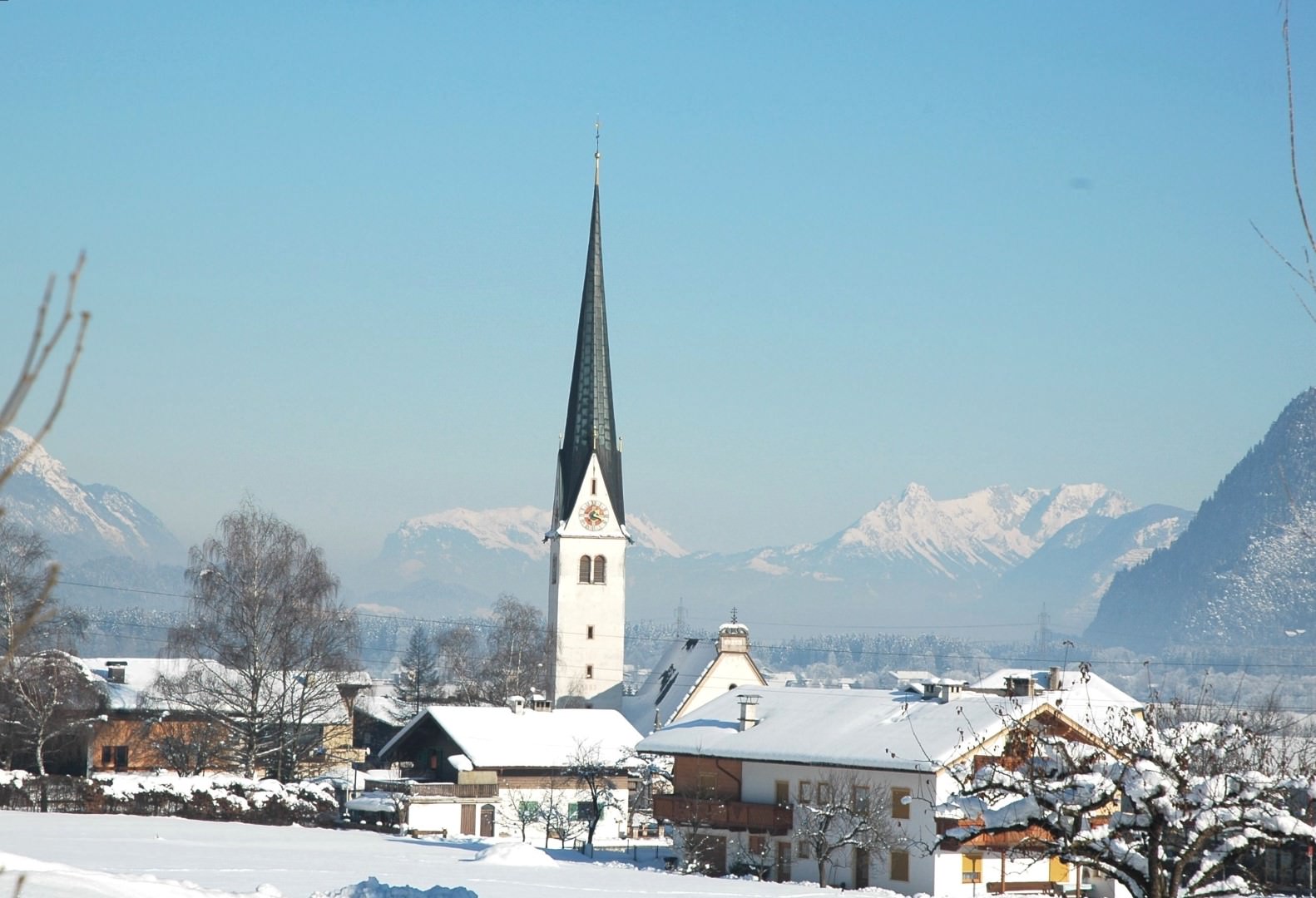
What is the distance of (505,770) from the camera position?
53.6 meters

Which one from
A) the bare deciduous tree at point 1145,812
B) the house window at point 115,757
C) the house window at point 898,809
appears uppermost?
the bare deciduous tree at point 1145,812

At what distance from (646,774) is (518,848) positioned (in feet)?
60.0

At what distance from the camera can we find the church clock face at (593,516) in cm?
8719

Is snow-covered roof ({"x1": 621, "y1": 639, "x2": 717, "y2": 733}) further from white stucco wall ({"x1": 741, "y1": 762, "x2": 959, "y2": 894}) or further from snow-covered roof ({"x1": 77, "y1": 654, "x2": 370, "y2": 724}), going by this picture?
white stucco wall ({"x1": 741, "y1": 762, "x2": 959, "y2": 894})

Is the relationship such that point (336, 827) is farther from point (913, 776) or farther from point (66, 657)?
point (913, 776)

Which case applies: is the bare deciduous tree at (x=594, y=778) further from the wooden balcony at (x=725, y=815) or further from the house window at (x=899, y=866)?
the house window at (x=899, y=866)

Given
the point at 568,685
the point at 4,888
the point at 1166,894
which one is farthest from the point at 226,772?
the point at 1166,894

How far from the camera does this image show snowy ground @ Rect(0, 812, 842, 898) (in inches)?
861

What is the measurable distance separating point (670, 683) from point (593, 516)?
39.2 feet

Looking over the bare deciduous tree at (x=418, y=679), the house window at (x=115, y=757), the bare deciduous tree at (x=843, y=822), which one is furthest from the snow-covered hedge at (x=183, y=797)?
the bare deciduous tree at (x=418, y=679)

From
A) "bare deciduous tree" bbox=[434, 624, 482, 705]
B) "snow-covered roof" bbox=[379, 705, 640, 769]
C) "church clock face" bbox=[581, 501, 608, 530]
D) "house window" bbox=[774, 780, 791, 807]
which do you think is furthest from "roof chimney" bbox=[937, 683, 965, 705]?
"bare deciduous tree" bbox=[434, 624, 482, 705]

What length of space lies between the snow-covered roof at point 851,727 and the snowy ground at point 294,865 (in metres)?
5.09

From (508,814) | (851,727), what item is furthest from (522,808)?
(851,727)

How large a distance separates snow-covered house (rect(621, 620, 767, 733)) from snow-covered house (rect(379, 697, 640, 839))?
43.5 feet
